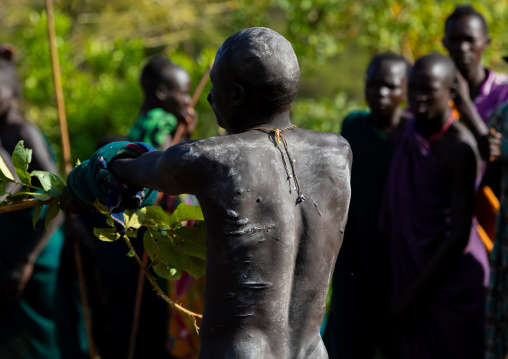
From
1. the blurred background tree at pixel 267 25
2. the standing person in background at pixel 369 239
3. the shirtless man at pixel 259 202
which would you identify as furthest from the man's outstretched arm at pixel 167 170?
the blurred background tree at pixel 267 25

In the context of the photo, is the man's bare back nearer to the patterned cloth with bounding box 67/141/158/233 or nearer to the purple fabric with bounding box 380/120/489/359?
the patterned cloth with bounding box 67/141/158/233

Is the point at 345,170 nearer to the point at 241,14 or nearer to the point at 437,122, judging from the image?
the point at 437,122

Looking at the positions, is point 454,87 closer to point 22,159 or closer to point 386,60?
point 386,60

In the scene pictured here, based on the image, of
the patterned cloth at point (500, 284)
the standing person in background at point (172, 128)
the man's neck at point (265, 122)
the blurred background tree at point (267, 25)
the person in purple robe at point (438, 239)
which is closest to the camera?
the man's neck at point (265, 122)

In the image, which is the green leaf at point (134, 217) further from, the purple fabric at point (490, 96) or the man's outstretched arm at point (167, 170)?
the purple fabric at point (490, 96)

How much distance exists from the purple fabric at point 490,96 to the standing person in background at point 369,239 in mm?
514

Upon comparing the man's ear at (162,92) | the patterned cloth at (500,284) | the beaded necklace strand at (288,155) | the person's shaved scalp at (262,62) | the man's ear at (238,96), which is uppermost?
the person's shaved scalp at (262,62)

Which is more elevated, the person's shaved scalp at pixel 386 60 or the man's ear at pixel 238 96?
the man's ear at pixel 238 96

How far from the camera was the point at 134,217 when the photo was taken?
2867 millimetres

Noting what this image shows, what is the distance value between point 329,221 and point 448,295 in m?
2.59

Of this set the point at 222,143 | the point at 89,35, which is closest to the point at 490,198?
the point at 222,143

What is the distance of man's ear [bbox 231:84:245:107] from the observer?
2537 millimetres

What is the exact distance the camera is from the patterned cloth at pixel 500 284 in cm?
471

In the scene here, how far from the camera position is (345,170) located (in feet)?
8.75
